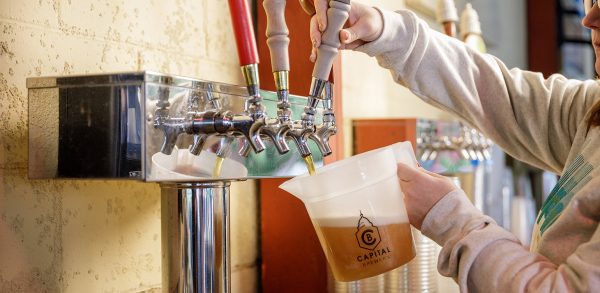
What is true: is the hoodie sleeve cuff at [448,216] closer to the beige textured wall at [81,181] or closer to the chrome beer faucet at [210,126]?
the chrome beer faucet at [210,126]

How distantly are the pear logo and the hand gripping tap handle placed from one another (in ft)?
0.60

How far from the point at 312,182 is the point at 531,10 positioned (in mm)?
3479

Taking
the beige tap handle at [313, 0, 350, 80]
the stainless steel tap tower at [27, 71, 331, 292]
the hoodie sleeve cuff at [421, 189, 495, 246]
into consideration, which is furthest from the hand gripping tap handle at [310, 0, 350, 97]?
the hoodie sleeve cuff at [421, 189, 495, 246]

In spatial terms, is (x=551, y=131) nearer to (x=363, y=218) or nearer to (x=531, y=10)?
(x=363, y=218)

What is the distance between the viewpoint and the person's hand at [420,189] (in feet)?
3.34

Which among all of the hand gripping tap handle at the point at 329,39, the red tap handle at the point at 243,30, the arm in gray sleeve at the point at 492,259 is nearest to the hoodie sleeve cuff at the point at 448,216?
the arm in gray sleeve at the point at 492,259

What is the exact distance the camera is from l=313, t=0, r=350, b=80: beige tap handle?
915mm

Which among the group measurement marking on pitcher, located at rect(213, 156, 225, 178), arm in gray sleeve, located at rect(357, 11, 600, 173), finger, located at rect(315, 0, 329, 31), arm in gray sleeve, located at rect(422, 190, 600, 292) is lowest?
arm in gray sleeve, located at rect(422, 190, 600, 292)

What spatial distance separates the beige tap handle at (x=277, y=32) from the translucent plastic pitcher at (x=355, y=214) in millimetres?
162

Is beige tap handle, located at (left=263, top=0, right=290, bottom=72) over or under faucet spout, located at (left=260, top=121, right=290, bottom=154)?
over

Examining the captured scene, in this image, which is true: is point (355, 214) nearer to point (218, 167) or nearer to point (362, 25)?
point (218, 167)

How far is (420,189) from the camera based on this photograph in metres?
1.01

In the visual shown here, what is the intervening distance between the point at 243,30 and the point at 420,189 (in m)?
0.37

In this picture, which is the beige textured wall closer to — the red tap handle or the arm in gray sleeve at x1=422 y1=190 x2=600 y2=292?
the red tap handle
